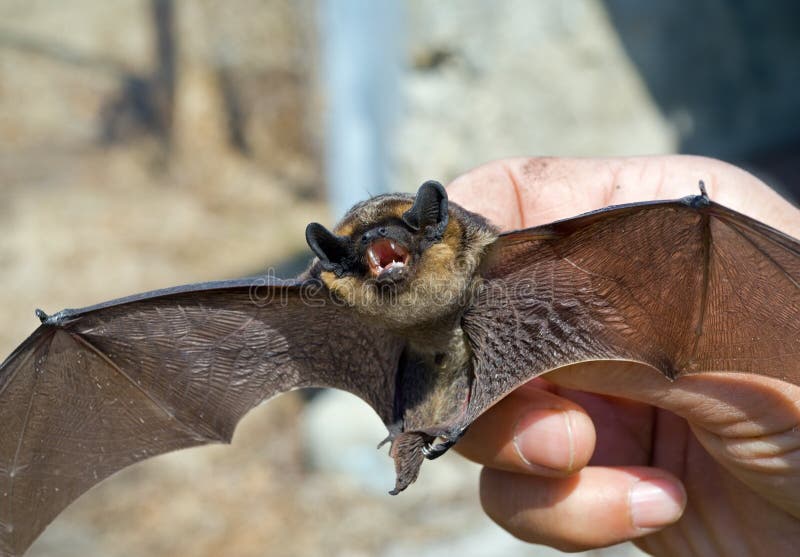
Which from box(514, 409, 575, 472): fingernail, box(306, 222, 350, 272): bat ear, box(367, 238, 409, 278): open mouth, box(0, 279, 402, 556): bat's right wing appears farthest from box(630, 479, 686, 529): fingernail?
box(306, 222, 350, 272): bat ear

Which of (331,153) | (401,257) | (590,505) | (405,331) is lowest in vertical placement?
(590,505)

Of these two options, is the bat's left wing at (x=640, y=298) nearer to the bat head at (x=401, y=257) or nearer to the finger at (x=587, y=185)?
the bat head at (x=401, y=257)

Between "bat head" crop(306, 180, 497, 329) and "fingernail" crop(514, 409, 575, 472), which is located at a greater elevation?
"bat head" crop(306, 180, 497, 329)

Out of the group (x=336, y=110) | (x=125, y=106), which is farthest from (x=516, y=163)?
(x=125, y=106)

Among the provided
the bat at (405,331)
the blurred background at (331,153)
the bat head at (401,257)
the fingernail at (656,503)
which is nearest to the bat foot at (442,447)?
the bat at (405,331)

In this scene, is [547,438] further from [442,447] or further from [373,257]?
[373,257]

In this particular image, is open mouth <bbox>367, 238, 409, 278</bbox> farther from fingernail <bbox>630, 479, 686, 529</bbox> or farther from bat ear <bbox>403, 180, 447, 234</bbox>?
fingernail <bbox>630, 479, 686, 529</bbox>

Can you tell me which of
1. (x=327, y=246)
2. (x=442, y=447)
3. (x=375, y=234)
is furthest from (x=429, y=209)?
(x=442, y=447)
